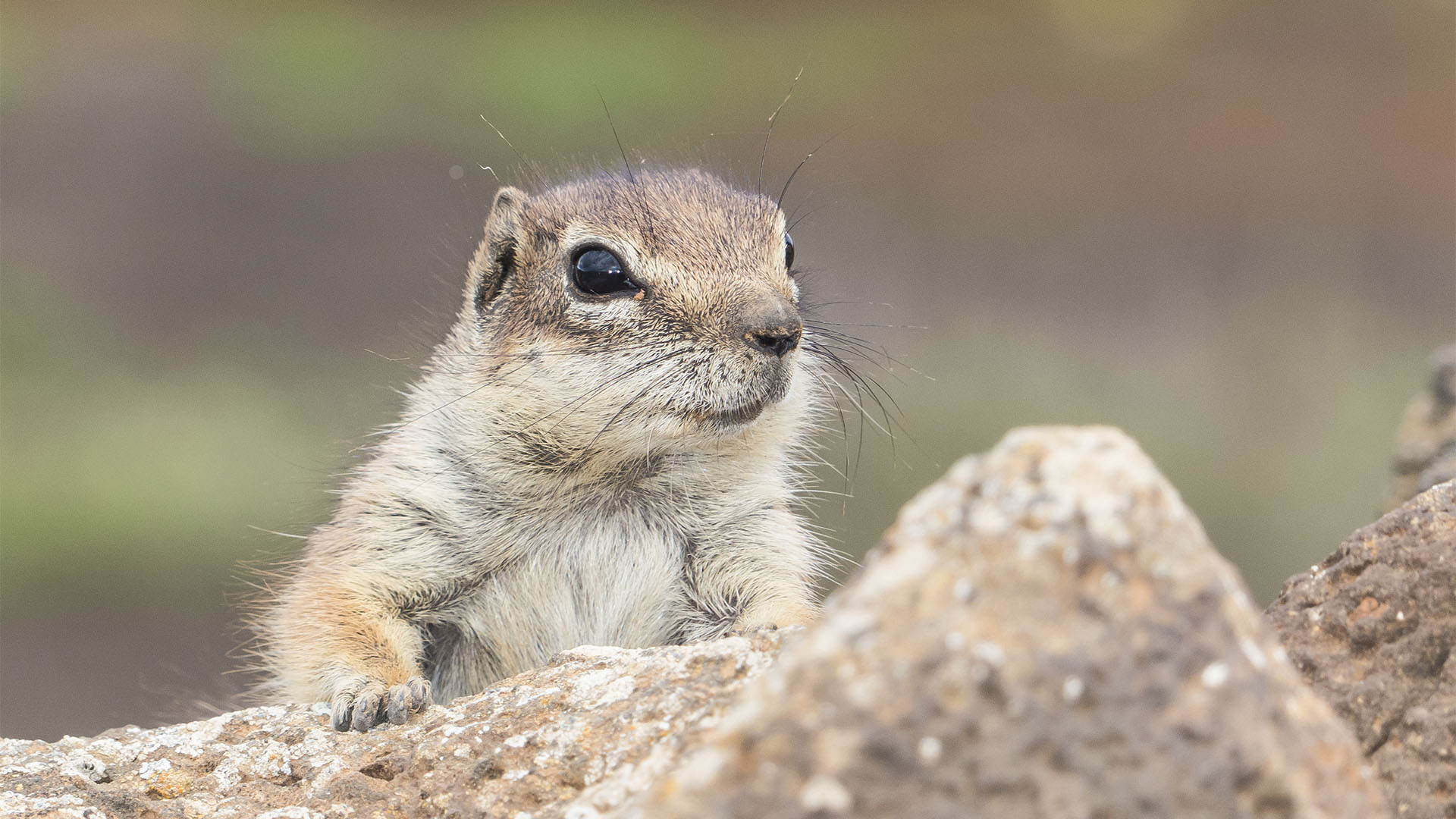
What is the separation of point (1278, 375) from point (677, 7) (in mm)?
4525

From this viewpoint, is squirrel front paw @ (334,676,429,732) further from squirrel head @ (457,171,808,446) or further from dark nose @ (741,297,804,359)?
dark nose @ (741,297,804,359)

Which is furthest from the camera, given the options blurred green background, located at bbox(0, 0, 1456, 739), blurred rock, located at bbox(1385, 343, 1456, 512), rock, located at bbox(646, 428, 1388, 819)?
blurred green background, located at bbox(0, 0, 1456, 739)

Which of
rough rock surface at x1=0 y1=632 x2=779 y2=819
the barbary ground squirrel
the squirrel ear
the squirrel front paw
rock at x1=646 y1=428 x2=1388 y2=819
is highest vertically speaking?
the squirrel ear

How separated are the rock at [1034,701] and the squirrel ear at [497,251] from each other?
96.7 inches

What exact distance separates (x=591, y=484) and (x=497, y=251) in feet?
2.58

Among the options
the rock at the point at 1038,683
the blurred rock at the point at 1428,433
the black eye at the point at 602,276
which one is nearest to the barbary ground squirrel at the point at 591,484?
the black eye at the point at 602,276

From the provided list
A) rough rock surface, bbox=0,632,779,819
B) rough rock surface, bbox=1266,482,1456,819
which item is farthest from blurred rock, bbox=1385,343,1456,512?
rough rock surface, bbox=0,632,779,819

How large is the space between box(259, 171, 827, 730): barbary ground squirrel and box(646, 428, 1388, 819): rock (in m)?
1.54

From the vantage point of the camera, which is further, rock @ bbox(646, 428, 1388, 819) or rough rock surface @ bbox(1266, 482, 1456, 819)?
rough rock surface @ bbox(1266, 482, 1456, 819)

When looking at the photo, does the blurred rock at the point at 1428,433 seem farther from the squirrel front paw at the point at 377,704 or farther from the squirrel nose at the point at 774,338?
the squirrel front paw at the point at 377,704

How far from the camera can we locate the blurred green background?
7262 millimetres

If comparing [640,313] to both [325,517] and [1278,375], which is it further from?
[1278,375]

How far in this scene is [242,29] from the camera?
30.2ft

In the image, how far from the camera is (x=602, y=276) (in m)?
3.10
